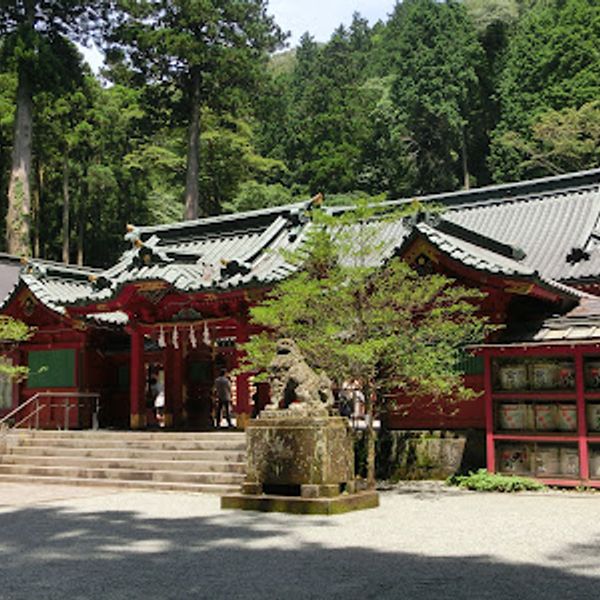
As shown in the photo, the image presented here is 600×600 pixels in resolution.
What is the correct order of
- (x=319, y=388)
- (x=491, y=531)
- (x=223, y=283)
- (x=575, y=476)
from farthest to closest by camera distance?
(x=223, y=283) → (x=575, y=476) → (x=319, y=388) → (x=491, y=531)

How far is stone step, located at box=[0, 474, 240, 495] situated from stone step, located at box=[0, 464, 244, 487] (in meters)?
0.11

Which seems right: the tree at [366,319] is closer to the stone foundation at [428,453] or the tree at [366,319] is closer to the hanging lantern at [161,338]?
the stone foundation at [428,453]

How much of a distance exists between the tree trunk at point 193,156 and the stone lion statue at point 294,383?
1039 inches

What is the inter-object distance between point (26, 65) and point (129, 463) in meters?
22.5

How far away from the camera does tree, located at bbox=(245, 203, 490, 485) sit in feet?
39.2

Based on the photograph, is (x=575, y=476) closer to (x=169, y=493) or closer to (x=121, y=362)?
(x=169, y=493)

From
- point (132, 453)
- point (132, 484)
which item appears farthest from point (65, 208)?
point (132, 484)

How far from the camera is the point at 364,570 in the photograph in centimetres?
671

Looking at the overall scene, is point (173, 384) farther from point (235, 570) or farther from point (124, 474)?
point (235, 570)

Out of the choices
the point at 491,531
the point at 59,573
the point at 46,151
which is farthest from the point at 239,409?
the point at 46,151

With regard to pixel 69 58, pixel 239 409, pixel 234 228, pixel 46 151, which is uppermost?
pixel 69 58

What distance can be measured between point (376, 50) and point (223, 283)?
5809 centimetres

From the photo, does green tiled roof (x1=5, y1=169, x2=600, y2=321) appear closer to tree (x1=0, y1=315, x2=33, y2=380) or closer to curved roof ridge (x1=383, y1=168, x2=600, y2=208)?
curved roof ridge (x1=383, y1=168, x2=600, y2=208)

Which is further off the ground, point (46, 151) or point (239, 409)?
point (46, 151)
